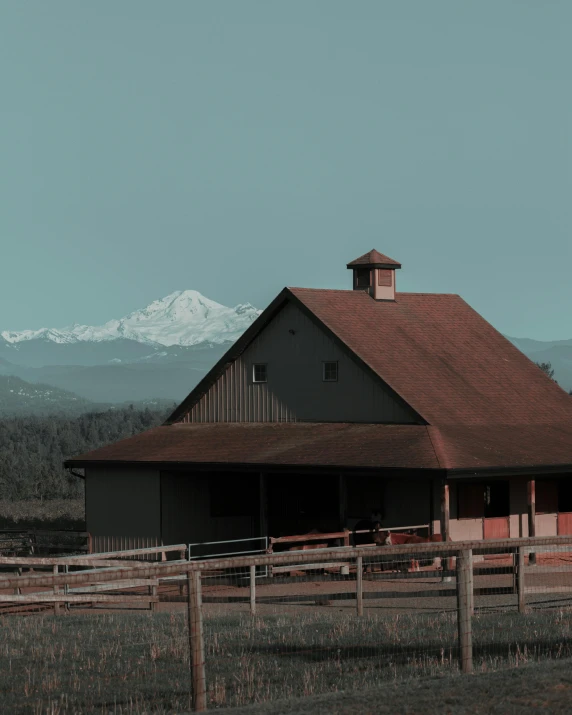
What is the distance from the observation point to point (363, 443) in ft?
105

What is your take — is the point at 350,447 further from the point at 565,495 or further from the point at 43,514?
the point at 43,514

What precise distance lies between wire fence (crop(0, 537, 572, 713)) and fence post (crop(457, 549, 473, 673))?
0.03 feet

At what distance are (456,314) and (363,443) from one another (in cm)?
980

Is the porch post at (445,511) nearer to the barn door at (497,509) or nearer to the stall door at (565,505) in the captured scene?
the barn door at (497,509)

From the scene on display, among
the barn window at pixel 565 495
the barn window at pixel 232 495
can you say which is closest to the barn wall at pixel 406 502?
the barn window at pixel 565 495

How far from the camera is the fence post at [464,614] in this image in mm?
11305

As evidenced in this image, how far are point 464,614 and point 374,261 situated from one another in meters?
28.1

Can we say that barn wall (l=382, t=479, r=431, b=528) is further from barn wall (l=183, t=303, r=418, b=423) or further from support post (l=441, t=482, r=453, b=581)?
support post (l=441, t=482, r=453, b=581)

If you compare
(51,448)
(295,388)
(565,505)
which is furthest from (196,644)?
(51,448)

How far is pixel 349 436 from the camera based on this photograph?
32.9m

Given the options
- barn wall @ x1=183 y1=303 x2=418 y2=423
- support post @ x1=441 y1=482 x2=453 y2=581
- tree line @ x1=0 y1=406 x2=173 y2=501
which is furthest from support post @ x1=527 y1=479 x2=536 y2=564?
tree line @ x1=0 y1=406 x2=173 y2=501

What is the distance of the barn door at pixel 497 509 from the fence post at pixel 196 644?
2293cm

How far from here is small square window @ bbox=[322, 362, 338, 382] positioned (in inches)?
1380

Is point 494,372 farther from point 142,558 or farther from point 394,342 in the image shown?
point 142,558
